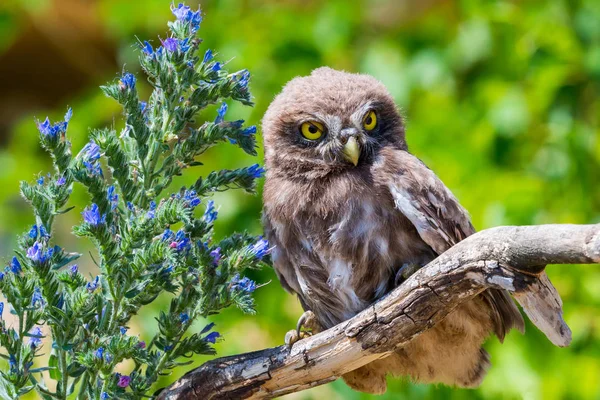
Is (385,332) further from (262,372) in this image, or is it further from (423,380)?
(423,380)

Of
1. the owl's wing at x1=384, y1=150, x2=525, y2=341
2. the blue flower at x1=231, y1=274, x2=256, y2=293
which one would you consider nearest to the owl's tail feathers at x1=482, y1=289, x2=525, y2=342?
the owl's wing at x1=384, y1=150, x2=525, y2=341

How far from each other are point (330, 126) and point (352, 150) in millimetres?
173

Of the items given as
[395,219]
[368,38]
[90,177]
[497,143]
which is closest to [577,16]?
[497,143]

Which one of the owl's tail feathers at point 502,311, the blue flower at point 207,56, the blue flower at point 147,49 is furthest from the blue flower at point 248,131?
the owl's tail feathers at point 502,311

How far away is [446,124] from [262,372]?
8.12 feet

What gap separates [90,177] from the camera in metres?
2.08

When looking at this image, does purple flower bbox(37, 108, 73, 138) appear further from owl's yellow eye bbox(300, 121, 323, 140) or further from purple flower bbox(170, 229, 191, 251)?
owl's yellow eye bbox(300, 121, 323, 140)

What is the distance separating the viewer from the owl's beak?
297 centimetres

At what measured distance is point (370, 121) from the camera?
320 centimetres

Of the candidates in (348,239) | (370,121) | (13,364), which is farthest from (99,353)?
(370,121)

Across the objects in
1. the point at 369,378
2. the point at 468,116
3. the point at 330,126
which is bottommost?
the point at 369,378

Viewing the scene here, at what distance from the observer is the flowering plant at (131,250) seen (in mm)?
2014

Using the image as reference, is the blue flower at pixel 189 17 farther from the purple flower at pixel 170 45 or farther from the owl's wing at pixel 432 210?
the owl's wing at pixel 432 210

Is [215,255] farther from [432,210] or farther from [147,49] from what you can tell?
[432,210]
